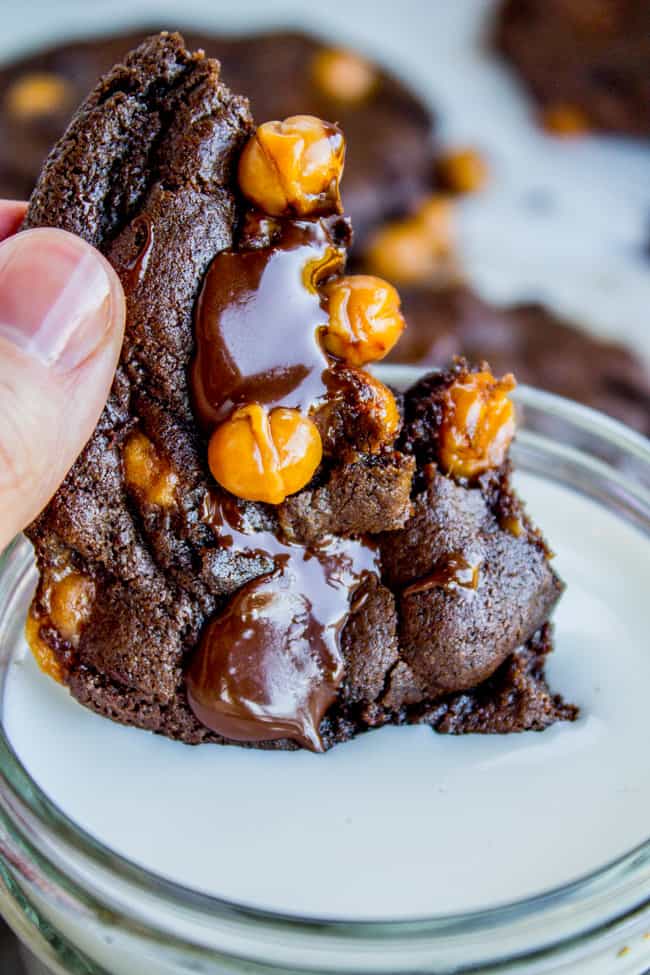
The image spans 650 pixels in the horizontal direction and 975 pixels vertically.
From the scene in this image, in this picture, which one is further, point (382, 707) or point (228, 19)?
point (228, 19)

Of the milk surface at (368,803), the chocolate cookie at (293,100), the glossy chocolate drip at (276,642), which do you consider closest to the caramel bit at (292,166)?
the glossy chocolate drip at (276,642)

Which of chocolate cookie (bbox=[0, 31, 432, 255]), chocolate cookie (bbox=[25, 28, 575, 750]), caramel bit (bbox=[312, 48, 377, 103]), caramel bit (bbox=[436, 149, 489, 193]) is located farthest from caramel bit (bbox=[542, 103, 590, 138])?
chocolate cookie (bbox=[25, 28, 575, 750])

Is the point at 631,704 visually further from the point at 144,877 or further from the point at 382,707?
the point at 144,877

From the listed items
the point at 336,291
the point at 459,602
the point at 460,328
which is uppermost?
the point at 336,291

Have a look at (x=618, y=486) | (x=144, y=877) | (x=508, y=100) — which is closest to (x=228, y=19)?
(x=508, y=100)

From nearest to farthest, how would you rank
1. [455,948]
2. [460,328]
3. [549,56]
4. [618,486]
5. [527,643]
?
[455,948], [527,643], [618,486], [460,328], [549,56]

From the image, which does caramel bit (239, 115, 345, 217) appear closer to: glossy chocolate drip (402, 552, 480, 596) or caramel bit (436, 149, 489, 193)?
glossy chocolate drip (402, 552, 480, 596)

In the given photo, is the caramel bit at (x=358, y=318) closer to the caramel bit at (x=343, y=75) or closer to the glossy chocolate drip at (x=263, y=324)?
the glossy chocolate drip at (x=263, y=324)

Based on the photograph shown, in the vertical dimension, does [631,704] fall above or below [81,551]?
below
